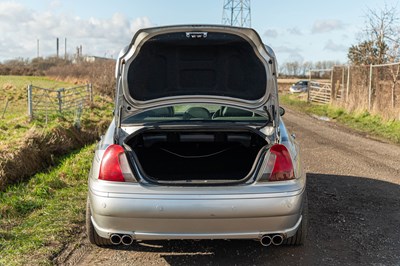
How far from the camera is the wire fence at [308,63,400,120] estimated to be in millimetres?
13469

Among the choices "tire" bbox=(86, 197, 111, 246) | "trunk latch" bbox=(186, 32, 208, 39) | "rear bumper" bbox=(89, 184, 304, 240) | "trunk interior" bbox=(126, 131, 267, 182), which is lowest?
"tire" bbox=(86, 197, 111, 246)

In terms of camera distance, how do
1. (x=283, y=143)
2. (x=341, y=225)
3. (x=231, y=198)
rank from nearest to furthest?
(x=231, y=198)
(x=283, y=143)
(x=341, y=225)

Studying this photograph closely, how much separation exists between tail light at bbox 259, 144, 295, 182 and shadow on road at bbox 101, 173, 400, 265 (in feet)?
2.78

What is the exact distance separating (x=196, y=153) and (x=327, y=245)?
1.59 meters

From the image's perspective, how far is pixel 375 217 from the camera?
15.3ft

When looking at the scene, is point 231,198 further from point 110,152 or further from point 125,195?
point 110,152

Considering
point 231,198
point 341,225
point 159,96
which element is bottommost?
point 341,225

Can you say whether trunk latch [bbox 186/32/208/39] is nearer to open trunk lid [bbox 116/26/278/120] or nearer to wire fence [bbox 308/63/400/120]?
open trunk lid [bbox 116/26/278/120]

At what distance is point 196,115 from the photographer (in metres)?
4.30

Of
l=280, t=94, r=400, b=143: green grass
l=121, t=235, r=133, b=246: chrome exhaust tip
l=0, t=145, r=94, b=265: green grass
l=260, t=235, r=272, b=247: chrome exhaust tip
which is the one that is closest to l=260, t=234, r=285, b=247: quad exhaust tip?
l=260, t=235, r=272, b=247: chrome exhaust tip

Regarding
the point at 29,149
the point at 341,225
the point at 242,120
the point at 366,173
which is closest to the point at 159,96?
the point at 242,120

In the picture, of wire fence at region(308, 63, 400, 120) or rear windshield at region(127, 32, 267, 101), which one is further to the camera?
wire fence at region(308, 63, 400, 120)

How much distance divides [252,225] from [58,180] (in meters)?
3.92

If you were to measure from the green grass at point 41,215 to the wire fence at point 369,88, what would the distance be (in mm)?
10695
